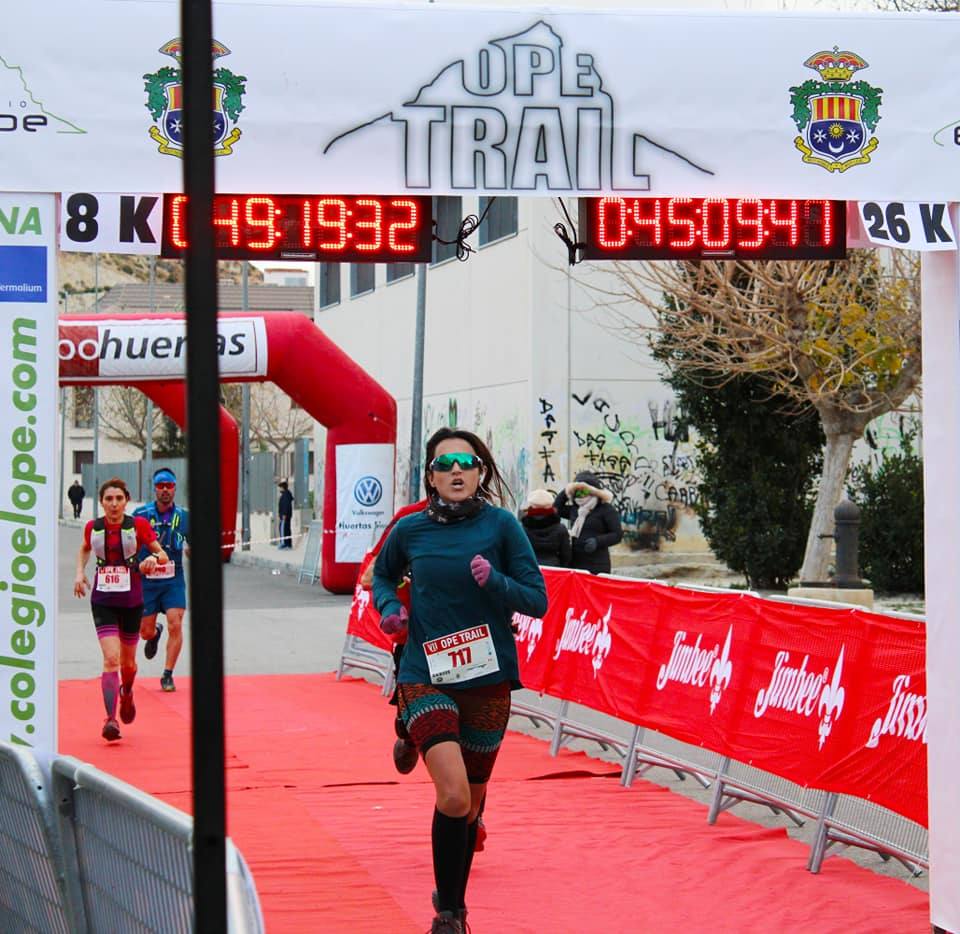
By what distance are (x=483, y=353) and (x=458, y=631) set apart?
2674 centimetres

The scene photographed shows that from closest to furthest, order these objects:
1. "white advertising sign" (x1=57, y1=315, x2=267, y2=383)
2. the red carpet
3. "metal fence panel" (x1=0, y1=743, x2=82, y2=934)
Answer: "metal fence panel" (x1=0, y1=743, x2=82, y2=934) → the red carpet → "white advertising sign" (x1=57, y1=315, x2=267, y2=383)

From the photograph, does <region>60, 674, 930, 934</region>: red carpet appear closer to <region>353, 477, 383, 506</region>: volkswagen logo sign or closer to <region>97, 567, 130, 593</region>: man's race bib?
<region>97, 567, 130, 593</region>: man's race bib

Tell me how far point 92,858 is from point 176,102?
274cm

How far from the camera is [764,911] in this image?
22.5 ft

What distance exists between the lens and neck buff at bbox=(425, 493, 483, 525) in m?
6.24

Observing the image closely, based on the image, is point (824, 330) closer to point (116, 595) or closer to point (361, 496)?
point (361, 496)

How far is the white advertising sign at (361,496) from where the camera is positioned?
2512 cm

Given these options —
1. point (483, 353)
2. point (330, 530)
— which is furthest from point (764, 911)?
point (483, 353)

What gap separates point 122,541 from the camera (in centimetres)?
1169

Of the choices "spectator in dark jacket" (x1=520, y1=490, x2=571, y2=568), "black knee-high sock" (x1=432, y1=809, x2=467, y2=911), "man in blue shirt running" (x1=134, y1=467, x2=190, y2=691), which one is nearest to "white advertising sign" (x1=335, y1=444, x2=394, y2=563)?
"spectator in dark jacket" (x1=520, y1=490, x2=571, y2=568)

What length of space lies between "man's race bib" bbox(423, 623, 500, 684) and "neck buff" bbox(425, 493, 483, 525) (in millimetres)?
425

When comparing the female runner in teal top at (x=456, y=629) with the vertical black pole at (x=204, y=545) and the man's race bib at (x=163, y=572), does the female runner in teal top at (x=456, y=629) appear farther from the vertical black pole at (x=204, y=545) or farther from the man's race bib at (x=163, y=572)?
the man's race bib at (x=163, y=572)

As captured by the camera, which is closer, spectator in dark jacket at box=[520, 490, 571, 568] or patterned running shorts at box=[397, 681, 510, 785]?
patterned running shorts at box=[397, 681, 510, 785]

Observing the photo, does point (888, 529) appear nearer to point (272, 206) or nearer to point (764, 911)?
point (764, 911)
